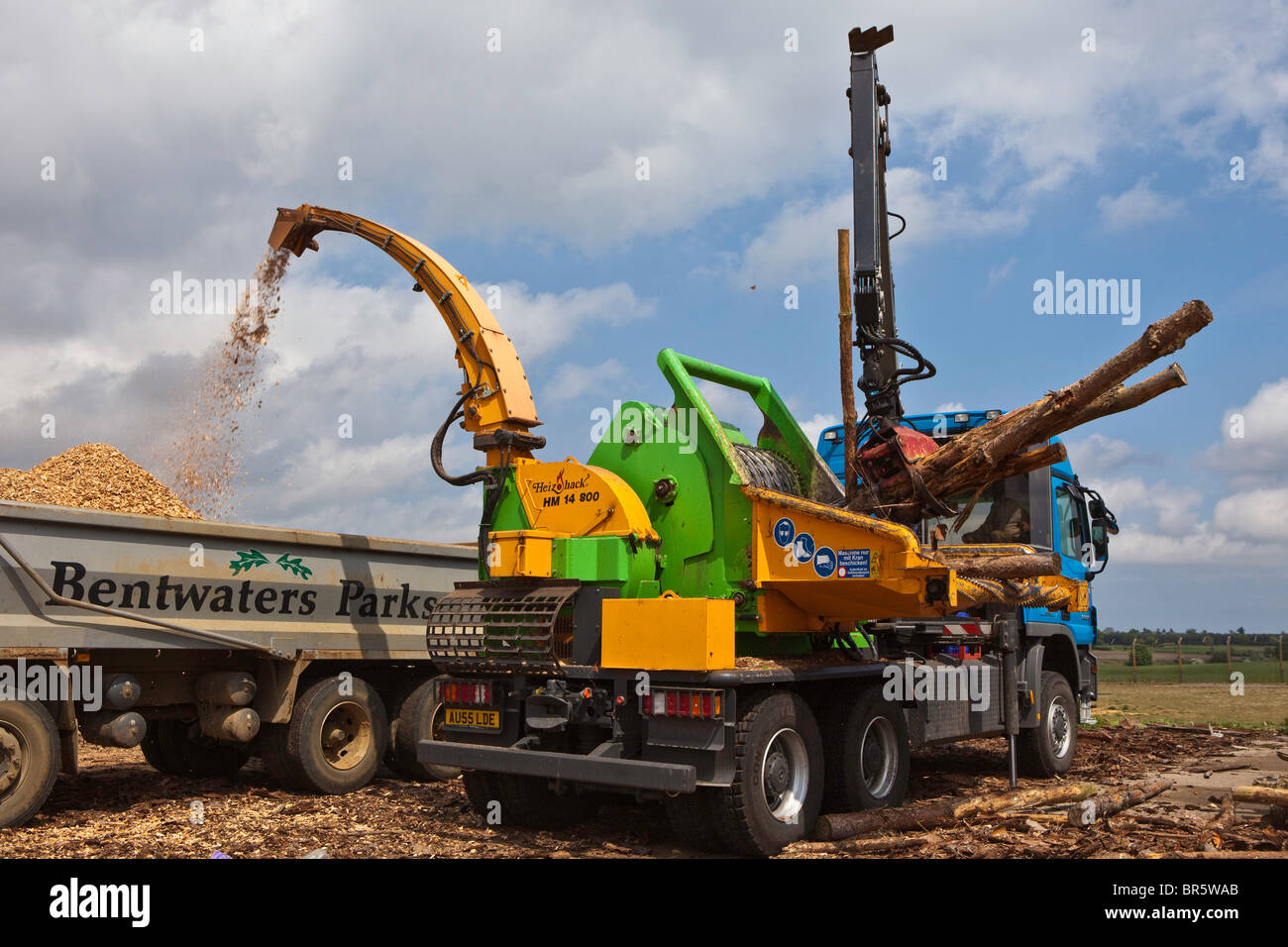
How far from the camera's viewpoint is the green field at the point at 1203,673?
2869cm

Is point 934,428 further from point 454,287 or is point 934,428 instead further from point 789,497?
point 454,287

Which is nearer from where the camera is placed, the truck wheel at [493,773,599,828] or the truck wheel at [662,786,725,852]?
the truck wheel at [662,786,725,852]

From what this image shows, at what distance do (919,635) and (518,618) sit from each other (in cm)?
400

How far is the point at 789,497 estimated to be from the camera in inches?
297

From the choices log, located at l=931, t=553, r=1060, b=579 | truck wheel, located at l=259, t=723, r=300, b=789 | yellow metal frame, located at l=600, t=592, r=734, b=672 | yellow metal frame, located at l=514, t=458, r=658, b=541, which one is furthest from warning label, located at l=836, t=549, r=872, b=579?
truck wheel, located at l=259, t=723, r=300, b=789

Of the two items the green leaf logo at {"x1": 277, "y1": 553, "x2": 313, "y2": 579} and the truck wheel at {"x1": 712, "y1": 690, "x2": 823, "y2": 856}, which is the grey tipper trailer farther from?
the truck wheel at {"x1": 712, "y1": 690, "x2": 823, "y2": 856}

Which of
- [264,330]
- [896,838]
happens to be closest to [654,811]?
[896,838]

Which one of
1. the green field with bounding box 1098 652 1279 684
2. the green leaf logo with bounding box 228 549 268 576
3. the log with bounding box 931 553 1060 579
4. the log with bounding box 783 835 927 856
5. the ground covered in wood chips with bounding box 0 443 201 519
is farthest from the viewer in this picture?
the green field with bounding box 1098 652 1279 684

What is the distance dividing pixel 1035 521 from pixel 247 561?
24.2 ft

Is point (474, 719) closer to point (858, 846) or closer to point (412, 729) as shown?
point (412, 729)

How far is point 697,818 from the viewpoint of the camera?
694cm

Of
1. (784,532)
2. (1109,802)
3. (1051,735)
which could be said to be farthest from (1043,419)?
(1051,735)

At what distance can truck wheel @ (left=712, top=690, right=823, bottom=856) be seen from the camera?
6.80 meters

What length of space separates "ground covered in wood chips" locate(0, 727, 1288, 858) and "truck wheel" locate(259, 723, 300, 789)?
16 centimetres
